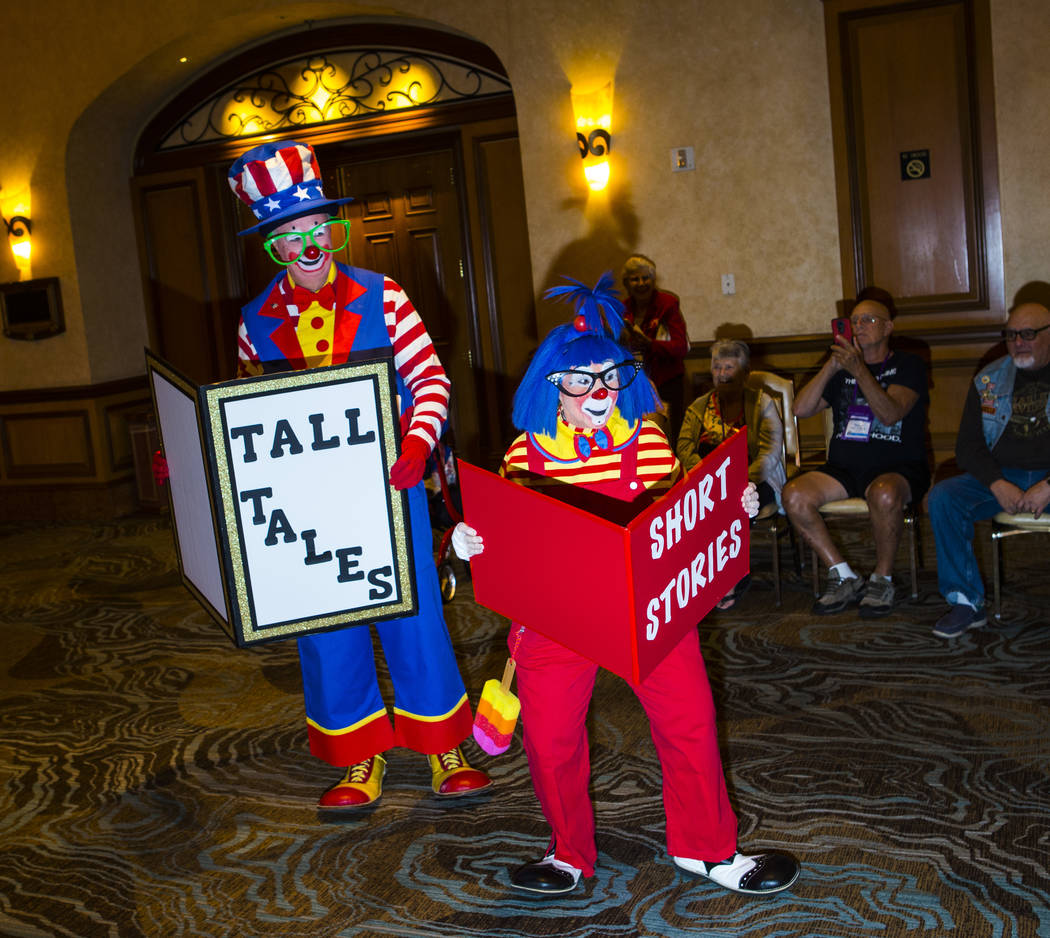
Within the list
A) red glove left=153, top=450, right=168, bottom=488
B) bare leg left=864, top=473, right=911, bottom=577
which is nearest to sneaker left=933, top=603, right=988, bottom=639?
bare leg left=864, top=473, right=911, bottom=577

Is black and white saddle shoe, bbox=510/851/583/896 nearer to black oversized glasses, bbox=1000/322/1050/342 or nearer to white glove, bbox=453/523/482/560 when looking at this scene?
white glove, bbox=453/523/482/560

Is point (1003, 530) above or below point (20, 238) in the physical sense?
below

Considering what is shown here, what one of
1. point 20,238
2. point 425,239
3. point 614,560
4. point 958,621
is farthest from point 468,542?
point 20,238

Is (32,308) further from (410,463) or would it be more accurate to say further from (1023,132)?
(1023,132)

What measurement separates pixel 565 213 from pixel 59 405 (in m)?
4.01

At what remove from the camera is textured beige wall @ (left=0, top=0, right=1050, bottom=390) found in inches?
238

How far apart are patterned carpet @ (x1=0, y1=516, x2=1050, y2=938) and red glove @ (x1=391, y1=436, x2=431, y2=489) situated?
38.0 inches

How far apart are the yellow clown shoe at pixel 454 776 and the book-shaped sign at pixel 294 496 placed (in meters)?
0.66

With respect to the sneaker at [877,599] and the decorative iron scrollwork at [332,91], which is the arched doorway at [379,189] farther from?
the sneaker at [877,599]

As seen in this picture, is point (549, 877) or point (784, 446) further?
point (784, 446)

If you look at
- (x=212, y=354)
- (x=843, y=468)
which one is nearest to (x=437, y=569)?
(x=843, y=468)

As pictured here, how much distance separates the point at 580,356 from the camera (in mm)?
2328

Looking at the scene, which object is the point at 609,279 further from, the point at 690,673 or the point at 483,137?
the point at 483,137

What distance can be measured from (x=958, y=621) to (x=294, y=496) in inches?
102
